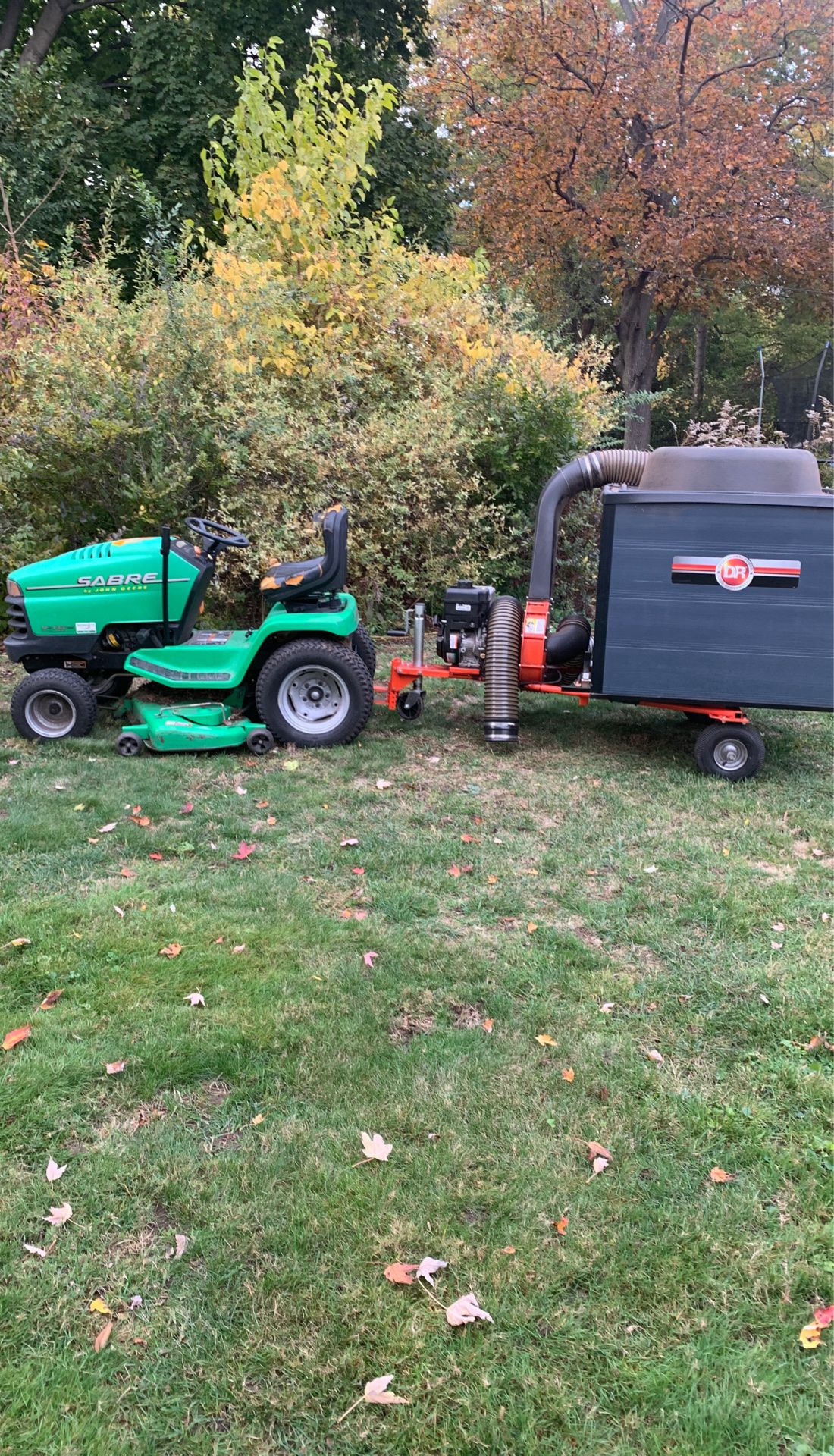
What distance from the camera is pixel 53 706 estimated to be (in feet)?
19.6

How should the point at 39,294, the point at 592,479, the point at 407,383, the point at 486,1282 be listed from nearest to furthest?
the point at 486,1282 → the point at 592,479 → the point at 407,383 → the point at 39,294

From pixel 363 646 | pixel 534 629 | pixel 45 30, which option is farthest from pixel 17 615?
pixel 45 30

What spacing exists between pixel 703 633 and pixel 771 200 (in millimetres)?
14569

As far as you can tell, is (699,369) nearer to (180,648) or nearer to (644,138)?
(644,138)

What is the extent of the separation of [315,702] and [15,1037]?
3.36 meters

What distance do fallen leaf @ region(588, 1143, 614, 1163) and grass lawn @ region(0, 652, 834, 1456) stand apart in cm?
2

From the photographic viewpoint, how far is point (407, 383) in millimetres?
9445

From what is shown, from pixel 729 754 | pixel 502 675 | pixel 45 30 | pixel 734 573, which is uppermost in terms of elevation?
pixel 45 30

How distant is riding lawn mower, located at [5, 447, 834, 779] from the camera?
5273 mm

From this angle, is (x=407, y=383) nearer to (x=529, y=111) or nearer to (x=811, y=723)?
(x=811, y=723)

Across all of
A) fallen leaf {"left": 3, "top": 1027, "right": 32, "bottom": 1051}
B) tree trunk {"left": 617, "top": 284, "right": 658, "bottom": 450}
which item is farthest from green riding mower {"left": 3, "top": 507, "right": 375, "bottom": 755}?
tree trunk {"left": 617, "top": 284, "right": 658, "bottom": 450}

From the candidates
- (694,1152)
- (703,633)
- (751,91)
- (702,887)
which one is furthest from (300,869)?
(751,91)

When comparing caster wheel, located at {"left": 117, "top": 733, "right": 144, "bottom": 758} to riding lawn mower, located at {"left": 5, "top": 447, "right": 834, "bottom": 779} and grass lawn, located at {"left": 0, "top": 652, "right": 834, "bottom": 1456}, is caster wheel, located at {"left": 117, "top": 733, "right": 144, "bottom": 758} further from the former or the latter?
grass lawn, located at {"left": 0, "top": 652, "right": 834, "bottom": 1456}

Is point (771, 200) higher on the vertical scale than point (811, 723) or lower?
higher
